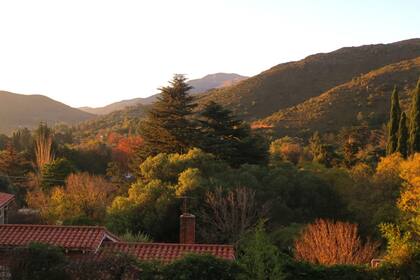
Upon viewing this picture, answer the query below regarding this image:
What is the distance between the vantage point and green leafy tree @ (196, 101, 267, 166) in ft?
103

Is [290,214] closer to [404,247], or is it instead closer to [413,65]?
[404,247]

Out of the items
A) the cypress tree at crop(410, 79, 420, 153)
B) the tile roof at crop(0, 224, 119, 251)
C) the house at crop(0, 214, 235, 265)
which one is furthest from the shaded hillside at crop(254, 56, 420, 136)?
the tile roof at crop(0, 224, 119, 251)

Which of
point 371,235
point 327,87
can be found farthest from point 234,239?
point 327,87

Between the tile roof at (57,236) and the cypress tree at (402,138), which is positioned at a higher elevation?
the cypress tree at (402,138)

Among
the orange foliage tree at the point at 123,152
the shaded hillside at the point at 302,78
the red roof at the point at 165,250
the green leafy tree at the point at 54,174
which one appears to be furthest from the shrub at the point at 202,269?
the shaded hillside at the point at 302,78

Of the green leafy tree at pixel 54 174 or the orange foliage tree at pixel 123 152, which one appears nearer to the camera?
the green leafy tree at pixel 54 174

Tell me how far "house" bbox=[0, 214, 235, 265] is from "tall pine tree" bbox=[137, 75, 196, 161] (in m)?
17.9

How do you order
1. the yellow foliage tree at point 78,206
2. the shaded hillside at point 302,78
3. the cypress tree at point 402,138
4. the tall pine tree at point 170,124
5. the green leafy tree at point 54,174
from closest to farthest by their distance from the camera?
the yellow foliage tree at point 78,206, the tall pine tree at point 170,124, the green leafy tree at point 54,174, the cypress tree at point 402,138, the shaded hillside at point 302,78

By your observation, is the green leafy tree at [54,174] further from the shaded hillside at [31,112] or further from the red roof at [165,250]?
the shaded hillside at [31,112]

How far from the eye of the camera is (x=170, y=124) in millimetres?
34031

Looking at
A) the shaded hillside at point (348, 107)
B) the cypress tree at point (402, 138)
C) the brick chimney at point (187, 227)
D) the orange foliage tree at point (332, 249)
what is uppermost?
the shaded hillside at point (348, 107)

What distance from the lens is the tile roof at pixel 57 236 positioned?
47.4ft

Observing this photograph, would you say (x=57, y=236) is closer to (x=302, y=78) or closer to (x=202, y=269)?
(x=202, y=269)

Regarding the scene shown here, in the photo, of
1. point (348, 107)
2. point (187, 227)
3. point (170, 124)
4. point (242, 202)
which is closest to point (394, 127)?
point (170, 124)
